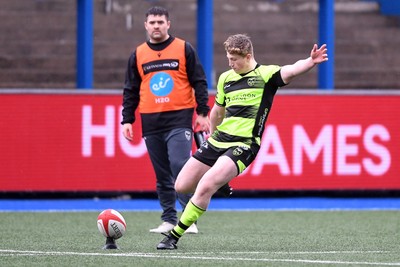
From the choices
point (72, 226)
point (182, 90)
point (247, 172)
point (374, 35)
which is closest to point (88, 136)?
point (247, 172)

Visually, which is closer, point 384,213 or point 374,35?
point 384,213

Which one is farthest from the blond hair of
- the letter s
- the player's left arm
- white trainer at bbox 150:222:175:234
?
the letter s

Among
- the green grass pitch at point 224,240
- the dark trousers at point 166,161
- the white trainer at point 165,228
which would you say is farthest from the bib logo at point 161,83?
the green grass pitch at point 224,240

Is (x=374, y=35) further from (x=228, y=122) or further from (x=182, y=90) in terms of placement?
(x=228, y=122)

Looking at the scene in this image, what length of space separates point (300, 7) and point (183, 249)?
13.9 meters

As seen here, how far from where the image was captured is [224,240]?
9945mm

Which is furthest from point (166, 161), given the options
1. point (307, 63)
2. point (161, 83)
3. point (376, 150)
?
point (376, 150)

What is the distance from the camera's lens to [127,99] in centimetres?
1072

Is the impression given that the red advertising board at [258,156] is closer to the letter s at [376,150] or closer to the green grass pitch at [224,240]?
the letter s at [376,150]

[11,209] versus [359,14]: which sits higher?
[359,14]

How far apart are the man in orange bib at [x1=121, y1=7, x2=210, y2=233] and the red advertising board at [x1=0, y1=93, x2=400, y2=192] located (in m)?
3.73

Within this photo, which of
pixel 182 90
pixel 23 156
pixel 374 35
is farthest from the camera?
pixel 374 35

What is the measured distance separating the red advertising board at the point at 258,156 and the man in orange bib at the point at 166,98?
373cm

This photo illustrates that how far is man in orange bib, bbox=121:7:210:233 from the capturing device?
10453 mm
